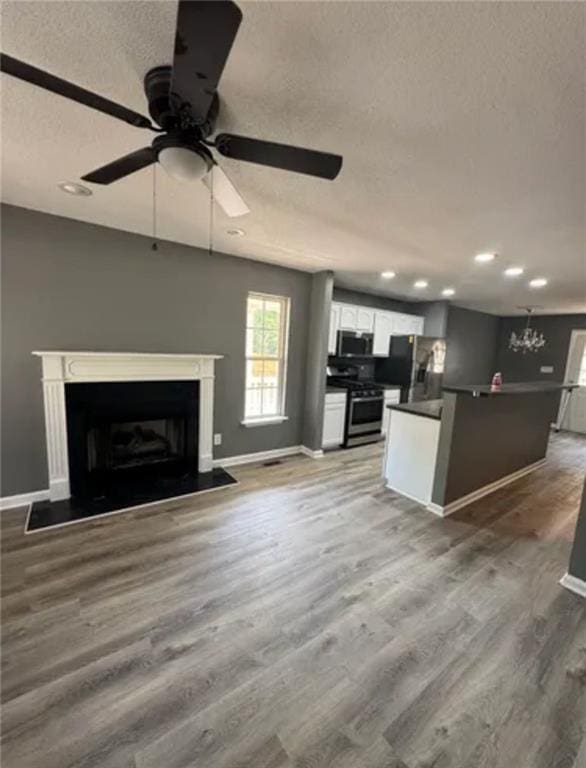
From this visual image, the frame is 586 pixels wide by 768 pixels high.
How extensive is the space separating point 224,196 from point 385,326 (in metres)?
4.51

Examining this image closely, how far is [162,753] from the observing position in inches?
49.3

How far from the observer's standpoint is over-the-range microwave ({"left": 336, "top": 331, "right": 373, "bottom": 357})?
5102mm

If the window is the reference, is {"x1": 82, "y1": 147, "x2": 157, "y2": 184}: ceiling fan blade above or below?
above

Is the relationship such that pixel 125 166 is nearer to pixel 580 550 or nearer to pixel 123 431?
pixel 123 431

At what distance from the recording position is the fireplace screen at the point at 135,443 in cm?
328

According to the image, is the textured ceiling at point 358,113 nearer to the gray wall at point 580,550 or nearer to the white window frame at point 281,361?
the white window frame at point 281,361

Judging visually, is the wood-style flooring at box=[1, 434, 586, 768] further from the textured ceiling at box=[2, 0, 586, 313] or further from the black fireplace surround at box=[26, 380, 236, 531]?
the textured ceiling at box=[2, 0, 586, 313]

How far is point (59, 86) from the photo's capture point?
38.5 inches

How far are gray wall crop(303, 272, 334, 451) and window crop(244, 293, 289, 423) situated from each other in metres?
0.37

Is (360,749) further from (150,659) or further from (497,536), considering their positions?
(497,536)

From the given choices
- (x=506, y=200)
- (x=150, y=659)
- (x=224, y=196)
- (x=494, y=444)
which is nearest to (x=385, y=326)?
(x=494, y=444)

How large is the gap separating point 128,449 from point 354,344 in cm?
351

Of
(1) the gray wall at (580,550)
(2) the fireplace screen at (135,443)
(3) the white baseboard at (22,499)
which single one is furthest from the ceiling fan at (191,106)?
(3) the white baseboard at (22,499)

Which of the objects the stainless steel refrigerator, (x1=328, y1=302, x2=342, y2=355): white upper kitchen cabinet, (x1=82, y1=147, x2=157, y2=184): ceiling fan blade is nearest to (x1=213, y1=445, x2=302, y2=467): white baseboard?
(x1=328, y1=302, x2=342, y2=355): white upper kitchen cabinet
